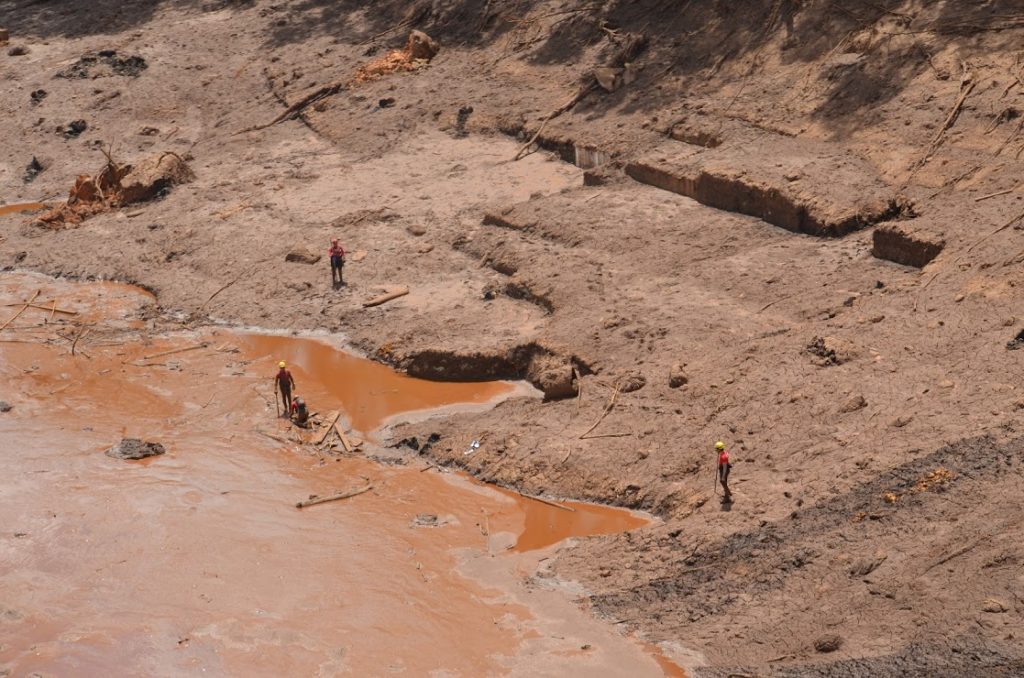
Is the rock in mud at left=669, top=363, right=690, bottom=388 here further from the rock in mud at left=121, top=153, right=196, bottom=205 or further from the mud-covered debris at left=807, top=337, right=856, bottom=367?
the rock in mud at left=121, top=153, right=196, bottom=205

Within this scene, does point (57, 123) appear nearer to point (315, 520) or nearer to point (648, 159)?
point (648, 159)

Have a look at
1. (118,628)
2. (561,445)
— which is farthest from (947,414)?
(118,628)

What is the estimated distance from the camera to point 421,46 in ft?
86.8

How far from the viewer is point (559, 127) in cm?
2275

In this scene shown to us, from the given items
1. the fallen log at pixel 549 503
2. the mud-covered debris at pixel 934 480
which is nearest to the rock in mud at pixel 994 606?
the mud-covered debris at pixel 934 480

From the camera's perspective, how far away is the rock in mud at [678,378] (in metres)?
15.0

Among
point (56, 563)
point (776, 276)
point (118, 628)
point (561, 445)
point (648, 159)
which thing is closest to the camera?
point (118, 628)

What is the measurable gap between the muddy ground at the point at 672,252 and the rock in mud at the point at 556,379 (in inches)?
1.6

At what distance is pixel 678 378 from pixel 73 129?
16888 millimetres

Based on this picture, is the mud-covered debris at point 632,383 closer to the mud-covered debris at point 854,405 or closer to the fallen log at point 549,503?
the fallen log at point 549,503

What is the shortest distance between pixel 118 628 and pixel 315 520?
2.46 m

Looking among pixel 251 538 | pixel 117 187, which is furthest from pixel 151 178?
pixel 251 538

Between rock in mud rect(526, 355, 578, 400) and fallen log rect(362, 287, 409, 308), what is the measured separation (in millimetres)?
3467

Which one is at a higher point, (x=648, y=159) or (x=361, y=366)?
(x=648, y=159)
